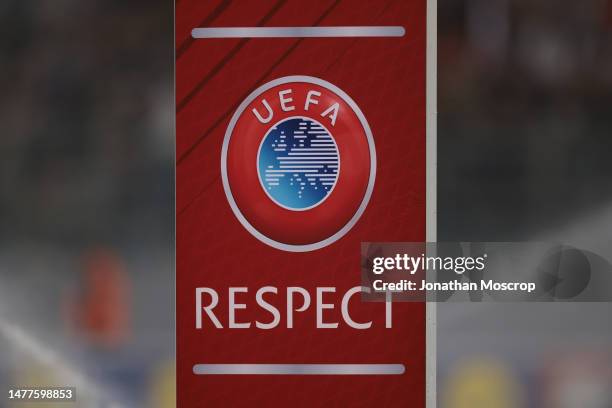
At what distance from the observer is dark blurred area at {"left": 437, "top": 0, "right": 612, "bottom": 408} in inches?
77.7

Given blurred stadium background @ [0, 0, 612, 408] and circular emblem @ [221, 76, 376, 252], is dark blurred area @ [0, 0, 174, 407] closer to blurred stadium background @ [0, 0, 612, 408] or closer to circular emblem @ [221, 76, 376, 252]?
blurred stadium background @ [0, 0, 612, 408]

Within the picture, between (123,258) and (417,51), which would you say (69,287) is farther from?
(417,51)

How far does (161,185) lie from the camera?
2.03 m

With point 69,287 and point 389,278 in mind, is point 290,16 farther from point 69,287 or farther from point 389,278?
point 69,287

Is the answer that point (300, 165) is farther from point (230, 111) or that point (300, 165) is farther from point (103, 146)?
point (103, 146)

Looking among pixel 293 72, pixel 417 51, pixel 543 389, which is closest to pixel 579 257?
pixel 543 389

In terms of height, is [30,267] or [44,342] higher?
[30,267]

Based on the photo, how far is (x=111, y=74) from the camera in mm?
2029

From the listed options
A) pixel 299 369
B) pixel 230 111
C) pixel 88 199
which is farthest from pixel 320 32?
pixel 299 369

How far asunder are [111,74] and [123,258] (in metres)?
0.62

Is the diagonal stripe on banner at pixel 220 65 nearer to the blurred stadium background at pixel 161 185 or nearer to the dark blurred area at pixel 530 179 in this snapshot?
the blurred stadium background at pixel 161 185

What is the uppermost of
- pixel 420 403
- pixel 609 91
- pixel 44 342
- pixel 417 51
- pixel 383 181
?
pixel 417 51

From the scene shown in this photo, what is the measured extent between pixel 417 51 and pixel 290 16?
44cm

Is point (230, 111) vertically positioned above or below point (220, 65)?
below
